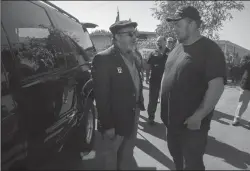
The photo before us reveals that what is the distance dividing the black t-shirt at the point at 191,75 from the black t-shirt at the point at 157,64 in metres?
2.78

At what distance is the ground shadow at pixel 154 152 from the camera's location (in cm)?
334

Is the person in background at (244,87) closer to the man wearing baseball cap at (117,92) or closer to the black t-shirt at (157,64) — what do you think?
the black t-shirt at (157,64)

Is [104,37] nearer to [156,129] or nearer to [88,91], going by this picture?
[156,129]

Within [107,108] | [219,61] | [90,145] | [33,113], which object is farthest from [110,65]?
[90,145]

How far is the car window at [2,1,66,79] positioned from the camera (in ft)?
6.25

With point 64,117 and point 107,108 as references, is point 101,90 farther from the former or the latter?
point 64,117

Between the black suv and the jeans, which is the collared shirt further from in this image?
the black suv

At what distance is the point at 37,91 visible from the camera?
190 cm

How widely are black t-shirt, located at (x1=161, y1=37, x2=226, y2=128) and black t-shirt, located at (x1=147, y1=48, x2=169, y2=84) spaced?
278 cm

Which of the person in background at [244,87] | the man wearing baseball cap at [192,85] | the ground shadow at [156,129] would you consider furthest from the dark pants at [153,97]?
the man wearing baseball cap at [192,85]

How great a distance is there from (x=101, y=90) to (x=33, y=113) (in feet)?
2.19

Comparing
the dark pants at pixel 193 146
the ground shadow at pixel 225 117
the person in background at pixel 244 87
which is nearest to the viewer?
the dark pants at pixel 193 146

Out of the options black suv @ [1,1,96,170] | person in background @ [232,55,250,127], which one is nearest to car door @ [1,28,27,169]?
black suv @ [1,1,96,170]

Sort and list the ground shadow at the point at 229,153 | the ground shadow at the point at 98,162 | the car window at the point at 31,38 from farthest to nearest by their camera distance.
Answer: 1. the ground shadow at the point at 229,153
2. the ground shadow at the point at 98,162
3. the car window at the point at 31,38
